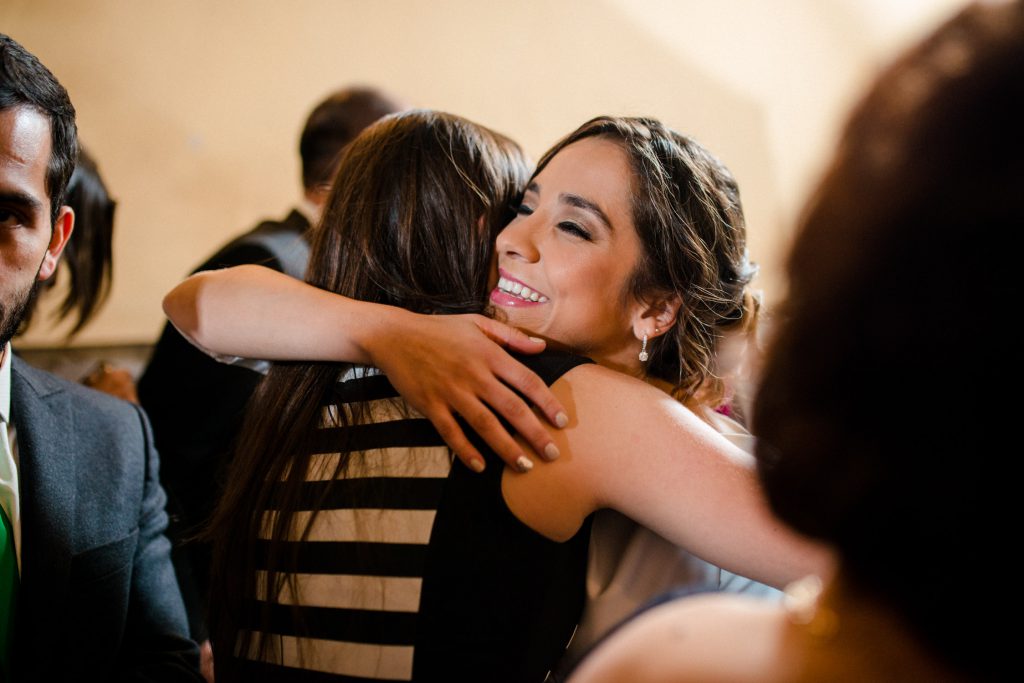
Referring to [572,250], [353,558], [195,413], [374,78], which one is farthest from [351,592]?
[374,78]

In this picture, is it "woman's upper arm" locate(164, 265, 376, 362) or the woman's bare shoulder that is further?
"woman's upper arm" locate(164, 265, 376, 362)

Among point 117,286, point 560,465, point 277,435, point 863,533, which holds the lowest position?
point 117,286

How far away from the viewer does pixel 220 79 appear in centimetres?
289

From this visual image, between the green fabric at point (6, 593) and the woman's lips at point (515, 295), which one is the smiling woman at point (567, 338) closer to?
the woman's lips at point (515, 295)

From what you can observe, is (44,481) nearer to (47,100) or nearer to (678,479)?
(47,100)

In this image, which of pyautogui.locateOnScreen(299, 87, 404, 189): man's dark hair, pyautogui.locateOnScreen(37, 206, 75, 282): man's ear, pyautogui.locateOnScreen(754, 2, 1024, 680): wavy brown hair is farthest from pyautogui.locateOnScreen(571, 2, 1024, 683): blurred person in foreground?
pyautogui.locateOnScreen(299, 87, 404, 189): man's dark hair

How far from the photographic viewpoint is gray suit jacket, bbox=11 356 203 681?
3.95 ft

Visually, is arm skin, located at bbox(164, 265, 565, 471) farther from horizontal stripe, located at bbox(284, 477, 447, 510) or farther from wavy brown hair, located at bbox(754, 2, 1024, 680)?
wavy brown hair, located at bbox(754, 2, 1024, 680)

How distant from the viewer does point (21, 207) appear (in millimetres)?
1194

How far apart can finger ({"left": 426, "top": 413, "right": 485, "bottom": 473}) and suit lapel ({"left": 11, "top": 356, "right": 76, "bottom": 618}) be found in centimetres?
69

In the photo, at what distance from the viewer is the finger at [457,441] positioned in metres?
0.93

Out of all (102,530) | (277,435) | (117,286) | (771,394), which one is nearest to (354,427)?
(277,435)

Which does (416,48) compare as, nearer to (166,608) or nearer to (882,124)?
(166,608)

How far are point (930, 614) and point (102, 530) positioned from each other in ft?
4.19
